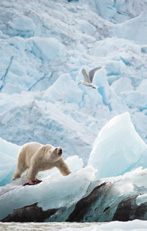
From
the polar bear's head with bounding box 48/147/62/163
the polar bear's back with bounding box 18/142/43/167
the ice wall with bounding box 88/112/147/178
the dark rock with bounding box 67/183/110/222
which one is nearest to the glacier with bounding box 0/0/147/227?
the ice wall with bounding box 88/112/147/178

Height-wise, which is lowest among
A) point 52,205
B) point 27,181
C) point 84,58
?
point 84,58

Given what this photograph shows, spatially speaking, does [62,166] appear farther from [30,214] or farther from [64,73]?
[64,73]

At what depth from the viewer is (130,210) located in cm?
225

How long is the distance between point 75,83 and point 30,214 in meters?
10.1

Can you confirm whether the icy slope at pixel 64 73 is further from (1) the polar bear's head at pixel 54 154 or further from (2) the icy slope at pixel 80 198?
(2) the icy slope at pixel 80 198

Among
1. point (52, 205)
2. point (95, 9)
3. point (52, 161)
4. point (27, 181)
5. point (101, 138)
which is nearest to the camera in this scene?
point (52, 205)

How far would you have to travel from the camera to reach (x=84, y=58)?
14.7 meters

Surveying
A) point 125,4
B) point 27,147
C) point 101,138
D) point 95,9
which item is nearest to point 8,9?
point 95,9

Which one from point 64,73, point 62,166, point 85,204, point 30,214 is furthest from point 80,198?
point 64,73

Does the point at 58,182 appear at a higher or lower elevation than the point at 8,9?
higher

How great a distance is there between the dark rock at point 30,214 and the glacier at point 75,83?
2878 millimetres

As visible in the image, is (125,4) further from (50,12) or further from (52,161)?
(52,161)

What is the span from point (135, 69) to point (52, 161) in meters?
12.6

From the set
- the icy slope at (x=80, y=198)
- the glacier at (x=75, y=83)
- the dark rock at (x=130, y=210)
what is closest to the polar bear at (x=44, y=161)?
the icy slope at (x=80, y=198)
